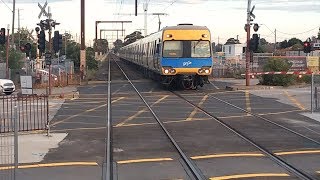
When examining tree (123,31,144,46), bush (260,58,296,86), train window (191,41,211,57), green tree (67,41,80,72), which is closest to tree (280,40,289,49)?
tree (123,31,144,46)

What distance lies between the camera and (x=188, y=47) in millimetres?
30266

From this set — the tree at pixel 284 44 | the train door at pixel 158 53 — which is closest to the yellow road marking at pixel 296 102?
the train door at pixel 158 53

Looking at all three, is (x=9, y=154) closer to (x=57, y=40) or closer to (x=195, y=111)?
(x=195, y=111)

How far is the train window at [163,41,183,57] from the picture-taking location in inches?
1194

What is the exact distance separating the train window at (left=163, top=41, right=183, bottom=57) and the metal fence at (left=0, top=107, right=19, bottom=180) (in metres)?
15.3

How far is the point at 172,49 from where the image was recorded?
30422mm

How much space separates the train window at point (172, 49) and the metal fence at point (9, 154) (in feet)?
50.3

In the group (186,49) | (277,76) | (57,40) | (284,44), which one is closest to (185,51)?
(186,49)

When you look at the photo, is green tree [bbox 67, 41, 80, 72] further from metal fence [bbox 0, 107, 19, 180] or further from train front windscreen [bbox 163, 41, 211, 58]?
metal fence [bbox 0, 107, 19, 180]

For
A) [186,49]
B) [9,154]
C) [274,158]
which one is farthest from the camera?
[186,49]

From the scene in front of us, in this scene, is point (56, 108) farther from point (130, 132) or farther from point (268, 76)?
point (268, 76)

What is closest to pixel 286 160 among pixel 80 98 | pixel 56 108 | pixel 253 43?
pixel 56 108

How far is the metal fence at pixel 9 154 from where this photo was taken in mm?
8531

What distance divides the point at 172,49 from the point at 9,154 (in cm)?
1884
